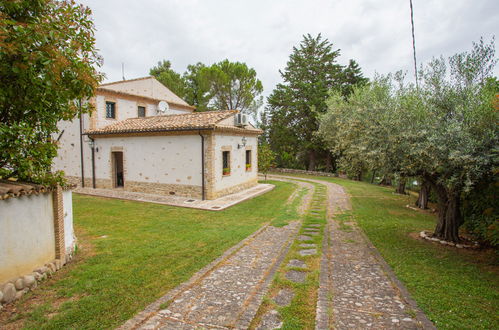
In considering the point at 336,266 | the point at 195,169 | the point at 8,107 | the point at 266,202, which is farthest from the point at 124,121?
the point at 336,266

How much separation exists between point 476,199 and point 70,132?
61.2 ft

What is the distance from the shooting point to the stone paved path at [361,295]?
3.49 meters

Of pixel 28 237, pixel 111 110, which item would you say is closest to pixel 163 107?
pixel 111 110

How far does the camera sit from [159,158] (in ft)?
42.9

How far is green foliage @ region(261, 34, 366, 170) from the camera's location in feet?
88.2

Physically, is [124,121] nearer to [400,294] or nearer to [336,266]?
[336,266]

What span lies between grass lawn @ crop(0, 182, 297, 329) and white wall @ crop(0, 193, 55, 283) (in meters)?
0.47

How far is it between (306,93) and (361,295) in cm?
2477

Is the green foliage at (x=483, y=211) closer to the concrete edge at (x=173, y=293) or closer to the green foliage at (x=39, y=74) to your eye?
the concrete edge at (x=173, y=293)

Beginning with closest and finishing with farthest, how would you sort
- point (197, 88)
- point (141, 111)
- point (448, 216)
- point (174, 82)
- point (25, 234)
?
point (25, 234), point (448, 216), point (141, 111), point (174, 82), point (197, 88)

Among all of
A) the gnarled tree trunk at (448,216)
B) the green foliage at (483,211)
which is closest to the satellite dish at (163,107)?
the gnarled tree trunk at (448,216)

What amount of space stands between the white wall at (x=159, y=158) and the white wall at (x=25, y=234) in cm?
755

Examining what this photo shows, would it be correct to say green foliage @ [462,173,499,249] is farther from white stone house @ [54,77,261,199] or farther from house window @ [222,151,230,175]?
house window @ [222,151,230,175]

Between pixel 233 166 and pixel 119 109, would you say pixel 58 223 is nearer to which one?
pixel 233 166
